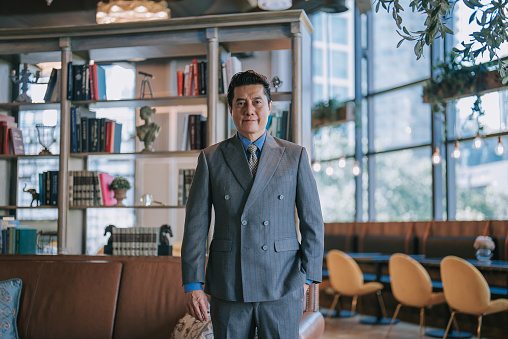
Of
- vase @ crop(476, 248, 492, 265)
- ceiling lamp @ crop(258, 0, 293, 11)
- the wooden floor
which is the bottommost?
the wooden floor

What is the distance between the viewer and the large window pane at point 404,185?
9.69m

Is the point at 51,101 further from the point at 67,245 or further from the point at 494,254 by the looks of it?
the point at 494,254

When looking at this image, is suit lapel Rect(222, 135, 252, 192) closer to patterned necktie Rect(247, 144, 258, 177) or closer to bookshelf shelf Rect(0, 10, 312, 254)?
patterned necktie Rect(247, 144, 258, 177)

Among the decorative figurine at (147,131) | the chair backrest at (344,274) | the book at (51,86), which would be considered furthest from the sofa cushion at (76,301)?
the chair backrest at (344,274)

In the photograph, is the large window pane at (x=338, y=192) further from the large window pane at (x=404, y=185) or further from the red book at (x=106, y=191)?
the red book at (x=106, y=191)

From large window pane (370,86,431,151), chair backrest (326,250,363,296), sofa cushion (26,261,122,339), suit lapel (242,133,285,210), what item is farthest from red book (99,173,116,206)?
large window pane (370,86,431,151)

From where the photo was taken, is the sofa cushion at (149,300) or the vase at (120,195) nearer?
the sofa cushion at (149,300)

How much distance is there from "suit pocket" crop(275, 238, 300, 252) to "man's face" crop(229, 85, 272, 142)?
392mm

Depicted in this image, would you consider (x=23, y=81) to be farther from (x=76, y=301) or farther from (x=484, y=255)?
(x=484, y=255)

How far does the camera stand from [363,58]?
11.1 m

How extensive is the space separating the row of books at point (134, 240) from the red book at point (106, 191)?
14.5 inches

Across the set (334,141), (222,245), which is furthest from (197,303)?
(334,141)

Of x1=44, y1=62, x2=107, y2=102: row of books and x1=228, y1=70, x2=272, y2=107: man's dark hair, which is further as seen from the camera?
x1=44, y1=62, x2=107, y2=102: row of books

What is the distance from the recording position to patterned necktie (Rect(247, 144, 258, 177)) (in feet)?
7.04
